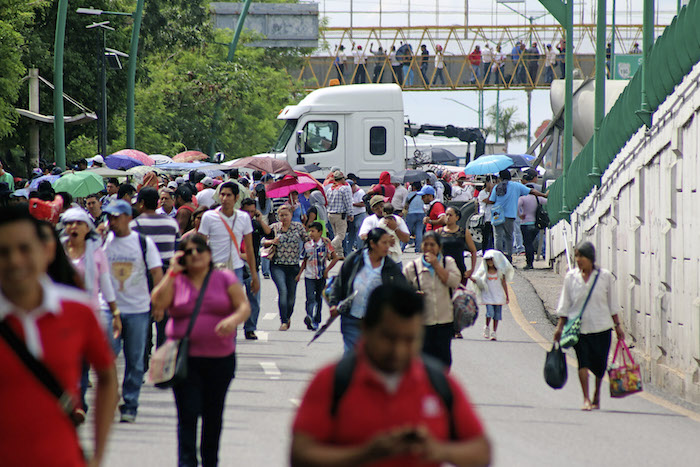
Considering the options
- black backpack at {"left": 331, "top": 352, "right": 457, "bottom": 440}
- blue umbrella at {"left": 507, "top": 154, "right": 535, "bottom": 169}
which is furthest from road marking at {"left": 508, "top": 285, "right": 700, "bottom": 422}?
blue umbrella at {"left": 507, "top": 154, "right": 535, "bottom": 169}

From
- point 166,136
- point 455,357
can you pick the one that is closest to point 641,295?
point 455,357

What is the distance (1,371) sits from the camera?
3975mm

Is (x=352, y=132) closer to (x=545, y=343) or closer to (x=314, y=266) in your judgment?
(x=314, y=266)

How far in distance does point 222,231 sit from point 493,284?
171 inches

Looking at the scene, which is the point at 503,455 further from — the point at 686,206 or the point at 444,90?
the point at 444,90

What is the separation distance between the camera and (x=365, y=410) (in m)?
3.65

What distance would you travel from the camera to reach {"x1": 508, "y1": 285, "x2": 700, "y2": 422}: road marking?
36.0ft

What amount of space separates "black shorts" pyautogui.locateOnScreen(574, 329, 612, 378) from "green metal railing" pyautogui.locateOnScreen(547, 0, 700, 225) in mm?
2660

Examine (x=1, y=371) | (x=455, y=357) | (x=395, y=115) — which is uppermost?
(x=395, y=115)

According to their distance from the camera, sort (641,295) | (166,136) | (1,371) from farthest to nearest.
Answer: (166,136)
(641,295)
(1,371)

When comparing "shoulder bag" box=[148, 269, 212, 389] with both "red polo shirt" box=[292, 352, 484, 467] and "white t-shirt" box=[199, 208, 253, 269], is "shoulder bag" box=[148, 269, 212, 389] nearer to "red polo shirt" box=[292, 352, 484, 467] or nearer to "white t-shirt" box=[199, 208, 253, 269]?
"red polo shirt" box=[292, 352, 484, 467]

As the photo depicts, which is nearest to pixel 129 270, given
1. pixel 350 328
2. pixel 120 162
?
pixel 350 328

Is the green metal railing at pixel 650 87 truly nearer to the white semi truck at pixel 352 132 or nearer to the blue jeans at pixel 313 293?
the blue jeans at pixel 313 293

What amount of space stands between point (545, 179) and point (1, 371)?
89.2ft
